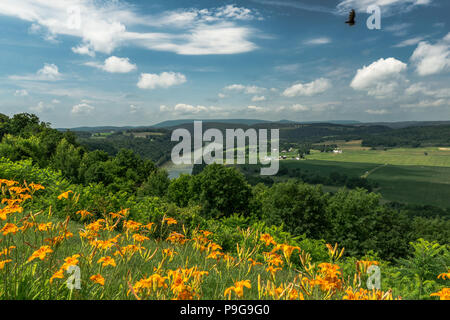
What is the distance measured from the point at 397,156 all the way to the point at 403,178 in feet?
211

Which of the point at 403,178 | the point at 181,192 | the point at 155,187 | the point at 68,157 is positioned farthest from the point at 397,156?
the point at 68,157

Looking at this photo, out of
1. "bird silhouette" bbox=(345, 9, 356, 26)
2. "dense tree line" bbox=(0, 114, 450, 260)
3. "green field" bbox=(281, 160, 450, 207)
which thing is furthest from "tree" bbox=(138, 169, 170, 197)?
"green field" bbox=(281, 160, 450, 207)

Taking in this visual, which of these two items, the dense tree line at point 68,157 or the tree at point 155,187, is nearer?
the dense tree line at point 68,157

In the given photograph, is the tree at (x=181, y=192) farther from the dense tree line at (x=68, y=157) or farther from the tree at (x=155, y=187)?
the dense tree line at (x=68, y=157)

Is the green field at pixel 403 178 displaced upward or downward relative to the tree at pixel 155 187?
downward

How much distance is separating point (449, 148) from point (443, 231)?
191566mm

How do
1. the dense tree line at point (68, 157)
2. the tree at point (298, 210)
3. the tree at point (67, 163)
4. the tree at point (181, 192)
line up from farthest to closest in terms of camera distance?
the tree at point (181, 192) < the tree at point (67, 163) < the tree at point (298, 210) < the dense tree line at point (68, 157)

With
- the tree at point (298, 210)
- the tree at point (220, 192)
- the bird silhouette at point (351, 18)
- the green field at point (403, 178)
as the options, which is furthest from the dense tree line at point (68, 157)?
the green field at point (403, 178)

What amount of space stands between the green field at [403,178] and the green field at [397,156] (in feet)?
36.3

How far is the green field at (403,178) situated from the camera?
3939 inches

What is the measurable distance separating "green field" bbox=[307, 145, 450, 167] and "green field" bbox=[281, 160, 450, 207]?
11.1 meters

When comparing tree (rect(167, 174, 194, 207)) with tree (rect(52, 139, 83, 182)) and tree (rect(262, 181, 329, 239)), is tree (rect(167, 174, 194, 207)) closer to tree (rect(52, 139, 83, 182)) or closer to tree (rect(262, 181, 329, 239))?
tree (rect(262, 181, 329, 239))

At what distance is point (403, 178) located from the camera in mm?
124938
